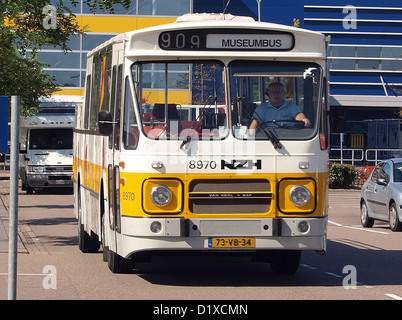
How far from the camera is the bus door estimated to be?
11.9 metres

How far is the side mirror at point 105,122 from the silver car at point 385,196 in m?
9.96

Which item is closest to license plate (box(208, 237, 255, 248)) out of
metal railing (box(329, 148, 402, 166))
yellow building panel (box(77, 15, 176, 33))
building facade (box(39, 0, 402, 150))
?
metal railing (box(329, 148, 402, 166))

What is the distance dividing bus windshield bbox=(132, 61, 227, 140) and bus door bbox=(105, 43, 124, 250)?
0.36 m

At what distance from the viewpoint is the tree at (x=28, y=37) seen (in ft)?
65.9

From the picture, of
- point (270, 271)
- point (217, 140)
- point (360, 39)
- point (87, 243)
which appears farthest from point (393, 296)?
point (360, 39)

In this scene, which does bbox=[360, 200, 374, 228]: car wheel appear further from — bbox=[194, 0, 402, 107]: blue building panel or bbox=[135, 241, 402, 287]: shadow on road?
bbox=[194, 0, 402, 107]: blue building panel

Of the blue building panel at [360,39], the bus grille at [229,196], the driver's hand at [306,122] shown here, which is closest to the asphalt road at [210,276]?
the bus grille at [229,196]

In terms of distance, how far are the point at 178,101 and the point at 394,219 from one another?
10.2 meters

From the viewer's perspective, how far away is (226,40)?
11.8 metres

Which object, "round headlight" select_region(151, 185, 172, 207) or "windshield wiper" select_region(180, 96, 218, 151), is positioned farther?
"windshield wiper" select_region(180, 96, 218, 151)

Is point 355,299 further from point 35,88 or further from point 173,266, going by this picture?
point 35,88

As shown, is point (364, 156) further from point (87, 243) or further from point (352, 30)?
point (352, 30)

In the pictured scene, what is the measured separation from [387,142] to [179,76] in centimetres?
4733

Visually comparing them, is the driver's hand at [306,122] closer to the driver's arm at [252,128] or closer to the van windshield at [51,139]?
the driver's arm at [252,128]
